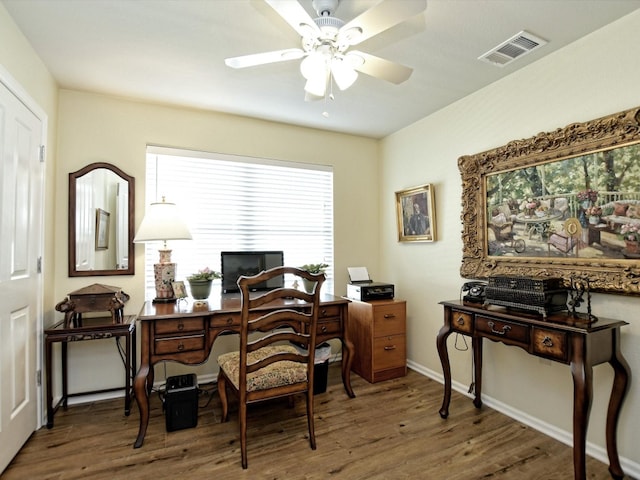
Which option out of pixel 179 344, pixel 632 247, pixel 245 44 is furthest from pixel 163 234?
pixel 632 247

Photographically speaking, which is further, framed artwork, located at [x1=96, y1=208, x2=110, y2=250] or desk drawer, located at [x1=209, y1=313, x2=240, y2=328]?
framed artwork, located at [x1=96, y1=208, x2=110, y2=250]

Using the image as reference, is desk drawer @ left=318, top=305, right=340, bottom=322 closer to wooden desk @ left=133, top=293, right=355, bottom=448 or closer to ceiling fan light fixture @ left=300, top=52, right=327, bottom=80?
wooden desk @ left=133, top=293, right=355, bottom=448

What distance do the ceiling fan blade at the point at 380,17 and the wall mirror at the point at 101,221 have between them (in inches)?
91.0

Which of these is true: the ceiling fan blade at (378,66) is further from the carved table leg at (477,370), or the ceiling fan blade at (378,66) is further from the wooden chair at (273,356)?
the carved table leg at (477,370)

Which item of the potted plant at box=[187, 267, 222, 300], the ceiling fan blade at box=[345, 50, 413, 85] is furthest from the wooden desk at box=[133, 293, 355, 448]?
the ceiling fan blade at box=[345, 50, 413, 85]

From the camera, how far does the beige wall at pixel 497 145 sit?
2.00 m

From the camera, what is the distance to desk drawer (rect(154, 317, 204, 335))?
2305 mm

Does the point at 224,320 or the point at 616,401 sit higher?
the point at 224,320

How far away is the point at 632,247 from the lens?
195cm

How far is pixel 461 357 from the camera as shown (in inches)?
120

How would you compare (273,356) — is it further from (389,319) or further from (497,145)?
(497,145)

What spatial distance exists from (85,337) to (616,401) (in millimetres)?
3332

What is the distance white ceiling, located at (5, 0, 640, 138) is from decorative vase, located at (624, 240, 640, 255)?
1.28 m

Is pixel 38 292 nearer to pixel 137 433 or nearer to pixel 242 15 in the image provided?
pixel 137 433
